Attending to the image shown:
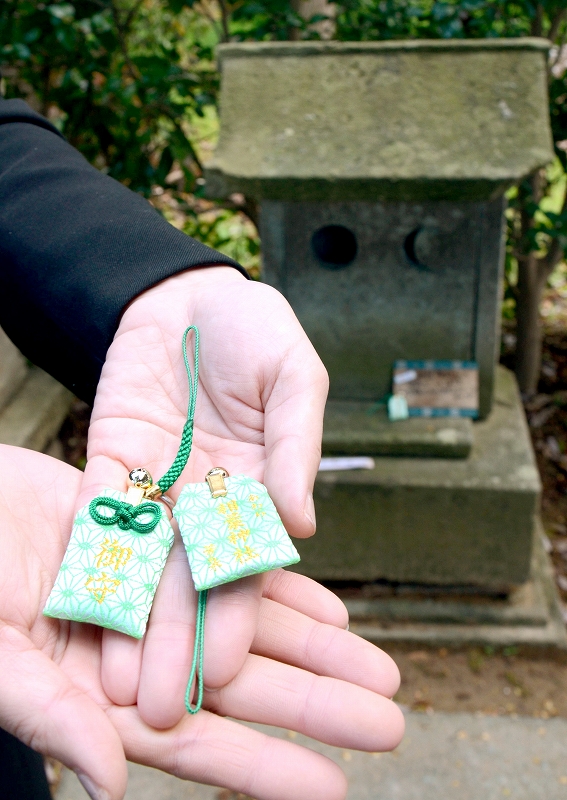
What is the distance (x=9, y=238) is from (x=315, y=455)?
0.93 metres

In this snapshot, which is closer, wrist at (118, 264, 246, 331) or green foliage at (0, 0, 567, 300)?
wrist at (118, 264, 246, 331)

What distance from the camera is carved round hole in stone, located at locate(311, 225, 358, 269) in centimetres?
313

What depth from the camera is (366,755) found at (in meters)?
2.66

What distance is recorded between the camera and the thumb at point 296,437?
3.90 ft

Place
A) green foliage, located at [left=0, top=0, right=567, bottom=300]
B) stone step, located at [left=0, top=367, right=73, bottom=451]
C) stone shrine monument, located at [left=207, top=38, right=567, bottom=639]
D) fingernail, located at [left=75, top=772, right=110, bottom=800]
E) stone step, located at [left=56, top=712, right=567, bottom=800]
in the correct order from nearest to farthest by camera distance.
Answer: fingernail, located at [left=75, top=772, right=110, bottom=800] < stone shrine monument, located at [left=207, top=38, right=567, bottom=639] < stone step, located at [left=56, top=712, right=567, bottom=800] < green foliage, located at [left=0, top=0, right=567, bottom=300] < stone step, located at [left=0, top=367, right=73, bottom=451]

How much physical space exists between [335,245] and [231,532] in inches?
87.5

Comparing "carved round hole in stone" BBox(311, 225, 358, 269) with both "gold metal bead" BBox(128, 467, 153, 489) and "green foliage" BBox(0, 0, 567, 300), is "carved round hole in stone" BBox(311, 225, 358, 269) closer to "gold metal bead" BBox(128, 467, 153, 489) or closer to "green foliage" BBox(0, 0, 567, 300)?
"green foliage" BBox(0, 0, 567, 300)

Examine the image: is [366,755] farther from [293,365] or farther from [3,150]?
[3,150]

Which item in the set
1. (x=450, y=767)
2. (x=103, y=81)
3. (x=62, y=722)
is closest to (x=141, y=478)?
(x=62, y=722)

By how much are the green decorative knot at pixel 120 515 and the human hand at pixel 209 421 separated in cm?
7

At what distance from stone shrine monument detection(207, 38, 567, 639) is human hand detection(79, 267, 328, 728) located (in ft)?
3.19

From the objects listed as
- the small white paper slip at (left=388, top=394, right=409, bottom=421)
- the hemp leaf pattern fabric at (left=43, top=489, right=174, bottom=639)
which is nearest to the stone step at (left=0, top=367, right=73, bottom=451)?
the small white paper slip at (left=388, top=394, right=409, bottom=421)

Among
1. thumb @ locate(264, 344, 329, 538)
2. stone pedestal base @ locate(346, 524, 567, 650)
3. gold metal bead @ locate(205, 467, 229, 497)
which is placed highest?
thumb @ locate(264, 344, 329, 538)

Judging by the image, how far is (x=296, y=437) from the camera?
1228 mm
